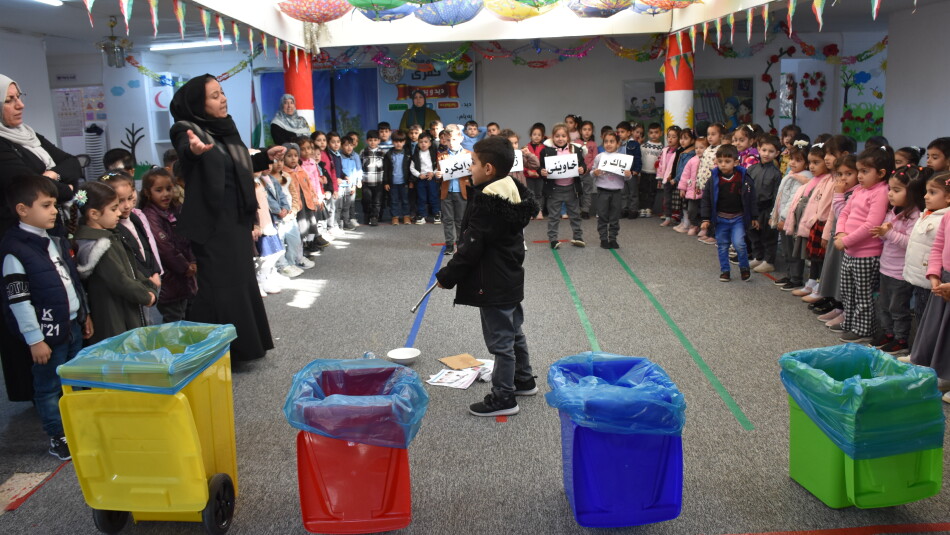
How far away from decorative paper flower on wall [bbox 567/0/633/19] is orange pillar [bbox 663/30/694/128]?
2372 millimetres

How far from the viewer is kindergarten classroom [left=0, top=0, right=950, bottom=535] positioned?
3.11 metres

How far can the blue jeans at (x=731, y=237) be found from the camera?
684 cm

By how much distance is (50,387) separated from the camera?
3598mm

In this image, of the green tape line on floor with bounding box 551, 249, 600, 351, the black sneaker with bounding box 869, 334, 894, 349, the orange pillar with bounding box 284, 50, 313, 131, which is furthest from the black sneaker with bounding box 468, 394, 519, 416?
the orange pillar with bounding box 284, 50, 313, 131

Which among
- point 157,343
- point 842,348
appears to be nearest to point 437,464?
point 157,343

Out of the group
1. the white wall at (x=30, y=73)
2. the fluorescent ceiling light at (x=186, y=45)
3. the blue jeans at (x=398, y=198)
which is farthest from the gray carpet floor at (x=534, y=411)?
the fluorescent ceiling light at (x=186, y=45)

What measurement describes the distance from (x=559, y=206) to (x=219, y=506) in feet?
20.6

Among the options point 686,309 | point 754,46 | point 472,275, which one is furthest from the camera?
point 754,46

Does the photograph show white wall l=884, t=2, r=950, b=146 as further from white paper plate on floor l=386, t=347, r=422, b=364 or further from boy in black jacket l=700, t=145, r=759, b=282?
white paper plate on floor l=386, t=347, r=422, b=364

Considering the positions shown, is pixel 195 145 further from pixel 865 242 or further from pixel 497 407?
pixel 865 242

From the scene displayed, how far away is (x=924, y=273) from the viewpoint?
Result: 169 inches

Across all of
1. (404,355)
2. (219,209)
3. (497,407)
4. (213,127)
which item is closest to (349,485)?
(497,407)

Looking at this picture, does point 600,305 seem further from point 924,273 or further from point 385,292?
point 924,273

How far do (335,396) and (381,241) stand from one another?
7208 millimetres
